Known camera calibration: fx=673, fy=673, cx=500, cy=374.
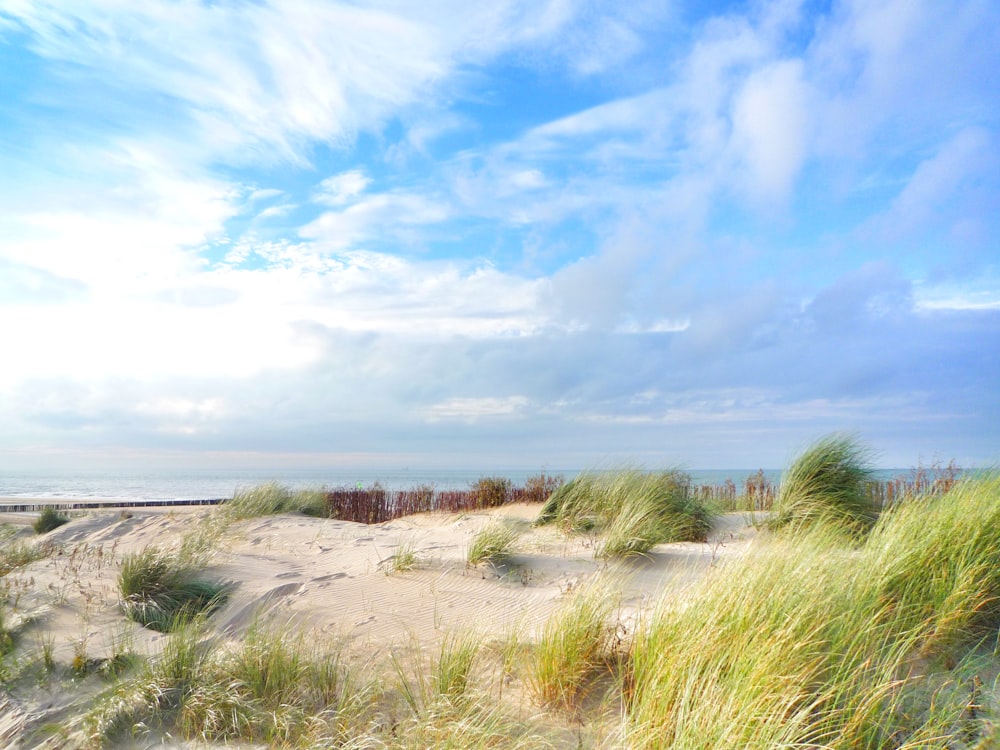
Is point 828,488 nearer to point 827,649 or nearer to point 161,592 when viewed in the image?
point 827,649

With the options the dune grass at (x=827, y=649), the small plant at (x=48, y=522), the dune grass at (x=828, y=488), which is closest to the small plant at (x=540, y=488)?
the dune grass at (x=828, y=488)

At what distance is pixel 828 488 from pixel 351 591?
6111 millimetres

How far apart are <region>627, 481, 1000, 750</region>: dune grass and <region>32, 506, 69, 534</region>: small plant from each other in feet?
42.3

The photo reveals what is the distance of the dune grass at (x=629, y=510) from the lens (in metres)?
7.26

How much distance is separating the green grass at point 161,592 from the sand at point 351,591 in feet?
0.47

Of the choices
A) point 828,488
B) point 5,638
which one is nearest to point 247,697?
point 5,638

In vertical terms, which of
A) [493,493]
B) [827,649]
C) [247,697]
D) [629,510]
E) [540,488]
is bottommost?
[247,697]

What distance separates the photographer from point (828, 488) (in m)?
8.66

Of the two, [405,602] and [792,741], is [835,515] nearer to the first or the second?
[405,602]

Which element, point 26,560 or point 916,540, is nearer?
point 916,540

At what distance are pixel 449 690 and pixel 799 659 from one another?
1.90 meters

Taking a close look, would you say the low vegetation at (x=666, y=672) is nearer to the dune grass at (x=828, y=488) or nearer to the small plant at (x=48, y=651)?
the small plant at (x=48, y=651)

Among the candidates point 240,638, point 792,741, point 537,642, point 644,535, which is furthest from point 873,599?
point 240,638

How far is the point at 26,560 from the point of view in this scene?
7734 mm
